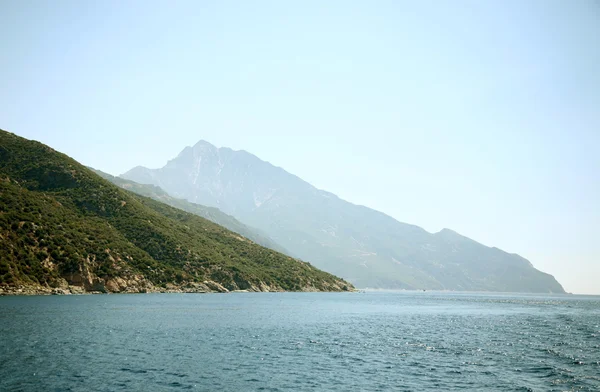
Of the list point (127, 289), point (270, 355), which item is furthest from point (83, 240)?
point (270, 355)

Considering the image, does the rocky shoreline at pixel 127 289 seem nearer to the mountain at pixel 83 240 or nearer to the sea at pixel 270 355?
the mountain at pixel 83 240

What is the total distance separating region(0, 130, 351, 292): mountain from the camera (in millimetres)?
116188

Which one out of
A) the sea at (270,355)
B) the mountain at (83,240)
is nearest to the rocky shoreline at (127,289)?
the mountain at (83,240)

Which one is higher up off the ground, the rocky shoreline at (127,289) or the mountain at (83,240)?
the mountain at (83,240)

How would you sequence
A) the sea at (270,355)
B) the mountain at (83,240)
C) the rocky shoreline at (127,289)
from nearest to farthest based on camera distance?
the sea at (270,355) → the rocky shoreline at (127,289) → the mountain at (83,240)

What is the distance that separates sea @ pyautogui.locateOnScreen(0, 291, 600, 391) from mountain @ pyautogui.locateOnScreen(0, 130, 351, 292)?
111 ft

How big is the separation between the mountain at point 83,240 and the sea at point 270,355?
33.9 m

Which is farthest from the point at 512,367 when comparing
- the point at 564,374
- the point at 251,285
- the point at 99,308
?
the point at 251,285

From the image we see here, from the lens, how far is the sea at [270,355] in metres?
37.9

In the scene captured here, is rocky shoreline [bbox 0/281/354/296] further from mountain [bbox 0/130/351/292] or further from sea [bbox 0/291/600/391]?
sea [bbox 0/291/600/391]

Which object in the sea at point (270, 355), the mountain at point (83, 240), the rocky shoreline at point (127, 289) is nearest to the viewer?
the sea at point (270, 355)

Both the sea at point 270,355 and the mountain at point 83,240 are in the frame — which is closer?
the sea at point 270,355

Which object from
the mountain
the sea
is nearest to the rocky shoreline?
the mountain

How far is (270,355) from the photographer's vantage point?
50906 millimetres
